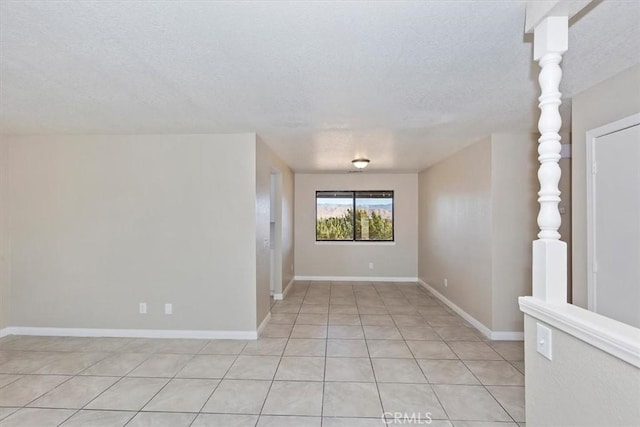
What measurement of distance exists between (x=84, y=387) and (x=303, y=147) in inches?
131

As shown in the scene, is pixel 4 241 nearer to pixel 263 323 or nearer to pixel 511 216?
pixel 263 323

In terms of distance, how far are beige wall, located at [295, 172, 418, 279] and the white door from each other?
4.69 m

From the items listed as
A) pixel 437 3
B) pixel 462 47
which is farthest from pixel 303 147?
pixel 437 3

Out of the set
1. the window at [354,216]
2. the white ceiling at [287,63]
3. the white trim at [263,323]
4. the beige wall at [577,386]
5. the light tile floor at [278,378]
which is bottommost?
the light tile floor at [278,378]

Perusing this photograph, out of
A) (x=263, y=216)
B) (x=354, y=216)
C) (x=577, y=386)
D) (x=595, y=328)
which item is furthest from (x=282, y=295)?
(x=595, y=328)

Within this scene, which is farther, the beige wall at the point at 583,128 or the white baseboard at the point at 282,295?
the white baseboard at the point at 282,295

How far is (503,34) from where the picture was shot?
1688 millimetres

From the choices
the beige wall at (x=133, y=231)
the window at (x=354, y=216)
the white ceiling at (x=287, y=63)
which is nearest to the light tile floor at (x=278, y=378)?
the beige wall at (x=133, y=231)

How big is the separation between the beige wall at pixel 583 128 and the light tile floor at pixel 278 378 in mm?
1058

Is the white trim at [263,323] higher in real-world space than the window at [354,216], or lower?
lower

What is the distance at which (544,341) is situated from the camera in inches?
58.0

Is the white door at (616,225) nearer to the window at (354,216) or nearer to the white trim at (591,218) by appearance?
the white trim at (591,218)

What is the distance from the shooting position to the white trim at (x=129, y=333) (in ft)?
12.3
